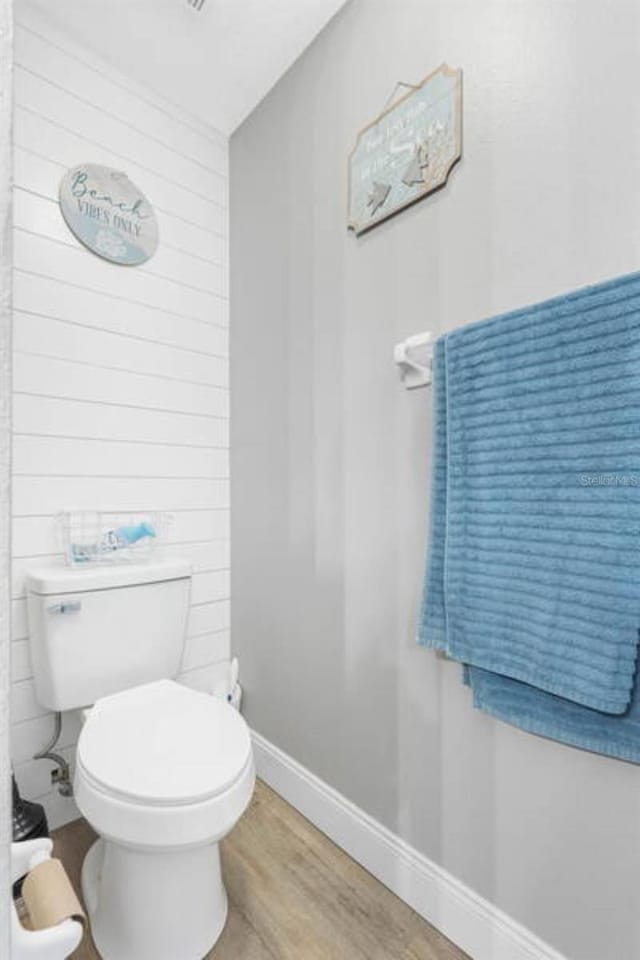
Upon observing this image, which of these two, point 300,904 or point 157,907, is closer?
point 157,907

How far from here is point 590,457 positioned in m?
0.87

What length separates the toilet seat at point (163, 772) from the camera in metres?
0.94

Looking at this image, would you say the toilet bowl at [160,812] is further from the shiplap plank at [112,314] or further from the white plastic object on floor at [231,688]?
the shiplap plank at [112,314]

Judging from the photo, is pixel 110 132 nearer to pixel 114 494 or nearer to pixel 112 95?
pixel 112 95

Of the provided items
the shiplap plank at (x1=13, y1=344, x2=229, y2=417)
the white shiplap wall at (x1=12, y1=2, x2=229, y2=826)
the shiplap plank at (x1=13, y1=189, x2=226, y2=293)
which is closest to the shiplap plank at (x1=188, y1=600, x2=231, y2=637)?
the white shiplap wall at (x1=12, y1=2, x2=229, y2=826)

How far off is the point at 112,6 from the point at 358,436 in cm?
144

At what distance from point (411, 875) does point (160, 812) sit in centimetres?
68

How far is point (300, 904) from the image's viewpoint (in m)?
1.22

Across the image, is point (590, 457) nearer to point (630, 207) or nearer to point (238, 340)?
point (630, 207)

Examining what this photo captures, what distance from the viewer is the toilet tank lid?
51.1 inches

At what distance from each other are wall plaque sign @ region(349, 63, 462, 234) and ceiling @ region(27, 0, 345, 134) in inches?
19.2

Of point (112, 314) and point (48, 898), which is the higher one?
point (112, 314)

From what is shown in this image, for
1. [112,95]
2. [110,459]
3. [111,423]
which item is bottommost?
[110,459]

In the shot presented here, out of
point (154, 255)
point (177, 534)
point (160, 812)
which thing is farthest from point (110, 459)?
point (160, 812)
